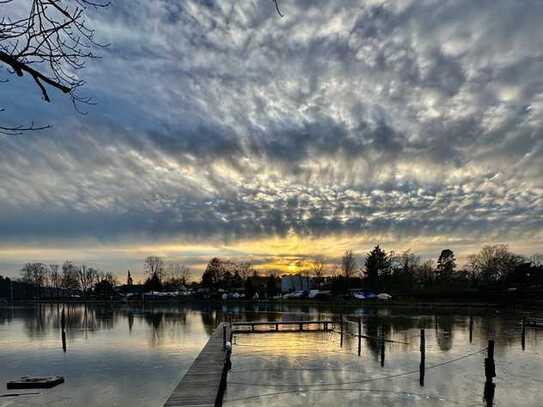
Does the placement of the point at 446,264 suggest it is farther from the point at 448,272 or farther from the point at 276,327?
the point at 276,327

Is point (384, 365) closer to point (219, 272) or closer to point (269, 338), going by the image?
point (269, 338)

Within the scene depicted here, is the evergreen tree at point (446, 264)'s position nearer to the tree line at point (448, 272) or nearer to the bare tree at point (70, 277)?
the tree line at point (448, 272)

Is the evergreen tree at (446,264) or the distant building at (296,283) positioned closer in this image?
the evergreen tree at (446,264)

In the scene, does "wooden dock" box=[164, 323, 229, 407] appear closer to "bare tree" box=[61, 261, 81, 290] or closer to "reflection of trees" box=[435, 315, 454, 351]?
"reflection of trees" box=[435, 315, 454, 351]

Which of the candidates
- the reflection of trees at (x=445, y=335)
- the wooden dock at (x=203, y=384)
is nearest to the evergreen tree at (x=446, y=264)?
the reflection of trees at (x=445, y=335)

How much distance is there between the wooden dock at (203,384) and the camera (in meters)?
13.6

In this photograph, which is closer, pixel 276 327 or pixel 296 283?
pixel 276 327

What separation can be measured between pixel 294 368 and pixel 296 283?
143119 millimetres

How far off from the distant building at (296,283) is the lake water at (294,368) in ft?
399

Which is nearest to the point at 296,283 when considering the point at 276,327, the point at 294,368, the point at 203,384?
the point at 276,327

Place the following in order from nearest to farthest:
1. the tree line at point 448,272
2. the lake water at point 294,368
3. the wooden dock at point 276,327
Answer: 1. the lake water at point 294,368
2. the wooden dock at point 276,327
3. the tree line at point 448,272

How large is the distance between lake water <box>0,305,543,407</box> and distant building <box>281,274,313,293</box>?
399ft

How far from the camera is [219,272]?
150 m

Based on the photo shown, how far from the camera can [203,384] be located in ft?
51.3
